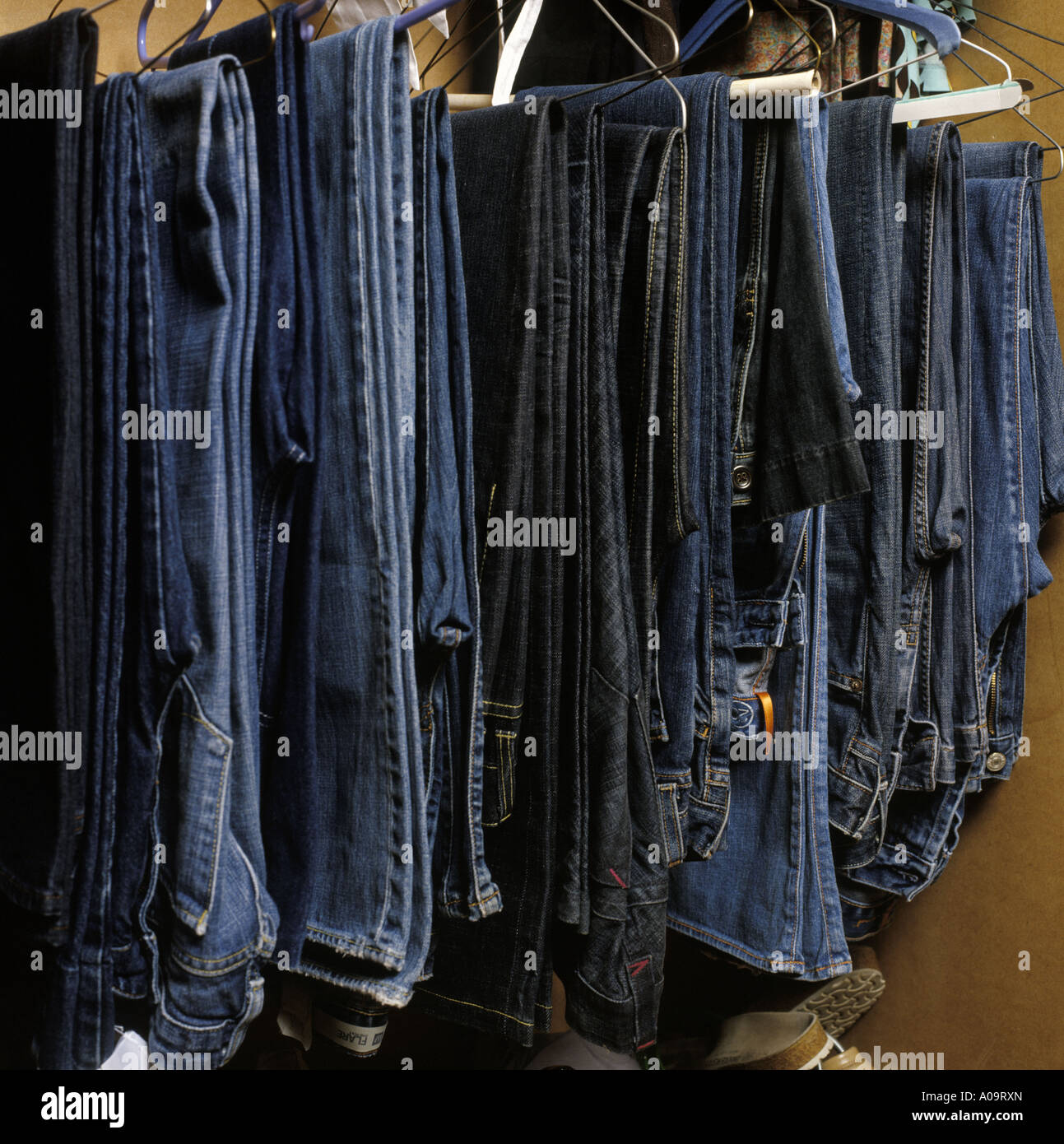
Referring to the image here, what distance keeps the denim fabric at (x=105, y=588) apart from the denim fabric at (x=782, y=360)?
→ 60cm

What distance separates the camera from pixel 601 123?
892mm

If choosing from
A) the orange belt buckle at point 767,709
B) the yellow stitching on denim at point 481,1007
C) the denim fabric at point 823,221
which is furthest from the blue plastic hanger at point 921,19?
the yellow stitching on denim at point 481,1007

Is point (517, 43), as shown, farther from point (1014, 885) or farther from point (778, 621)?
point (1014, 885)

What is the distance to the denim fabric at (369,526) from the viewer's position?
75 centimetres

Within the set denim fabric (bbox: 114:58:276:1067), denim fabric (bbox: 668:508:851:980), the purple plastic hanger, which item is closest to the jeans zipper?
denim fabric (bbox: 668:508:851:980)

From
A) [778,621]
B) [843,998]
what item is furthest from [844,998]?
[778,621]

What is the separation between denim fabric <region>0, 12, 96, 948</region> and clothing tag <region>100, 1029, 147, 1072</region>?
107 millimetres

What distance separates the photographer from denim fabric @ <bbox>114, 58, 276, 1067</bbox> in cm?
67

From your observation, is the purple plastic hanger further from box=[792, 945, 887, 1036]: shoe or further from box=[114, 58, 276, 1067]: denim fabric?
box=[792, 945, 887, 1036]: shoe

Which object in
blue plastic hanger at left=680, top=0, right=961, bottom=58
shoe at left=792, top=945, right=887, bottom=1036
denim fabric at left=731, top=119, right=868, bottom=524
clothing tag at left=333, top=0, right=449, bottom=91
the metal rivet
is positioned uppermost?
clothing tag at left=333, top=0, right=449, bottom=91

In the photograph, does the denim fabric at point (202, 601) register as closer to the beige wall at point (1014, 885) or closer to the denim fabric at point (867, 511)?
the denim fabric at point (867, 511)
